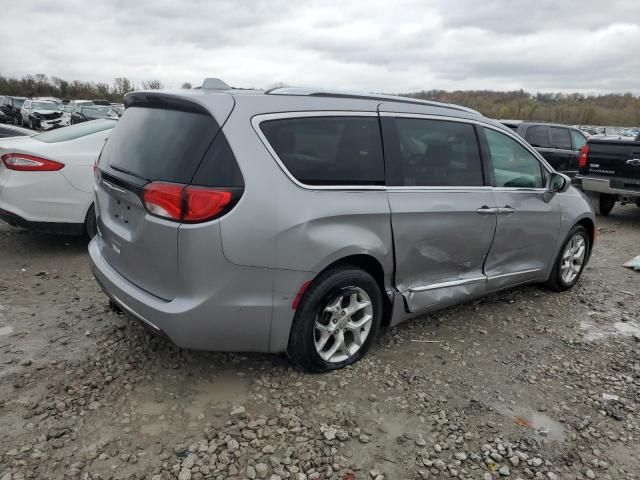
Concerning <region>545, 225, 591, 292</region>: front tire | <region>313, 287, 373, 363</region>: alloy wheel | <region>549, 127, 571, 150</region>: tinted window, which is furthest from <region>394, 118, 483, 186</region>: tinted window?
<region>549, 127, 571, 150</region>: tinted window

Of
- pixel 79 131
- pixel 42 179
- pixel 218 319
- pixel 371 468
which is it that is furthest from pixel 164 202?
pixel 79 131

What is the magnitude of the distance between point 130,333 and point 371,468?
2.04 m

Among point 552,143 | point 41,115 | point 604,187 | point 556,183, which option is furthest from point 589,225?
point 41,115

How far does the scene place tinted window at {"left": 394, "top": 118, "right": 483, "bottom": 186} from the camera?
3.45 meters

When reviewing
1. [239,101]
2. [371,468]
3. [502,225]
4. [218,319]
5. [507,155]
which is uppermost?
[239,101]

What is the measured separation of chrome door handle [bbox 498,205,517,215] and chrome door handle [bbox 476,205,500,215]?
0.14 feet

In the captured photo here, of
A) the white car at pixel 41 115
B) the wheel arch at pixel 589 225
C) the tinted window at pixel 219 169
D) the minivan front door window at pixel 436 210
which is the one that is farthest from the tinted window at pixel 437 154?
the white car at pixel 41 115

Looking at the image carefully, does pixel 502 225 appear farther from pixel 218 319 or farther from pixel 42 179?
pixel 42 179

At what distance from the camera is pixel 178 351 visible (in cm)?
344

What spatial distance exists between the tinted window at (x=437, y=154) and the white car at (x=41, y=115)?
23.6 metres

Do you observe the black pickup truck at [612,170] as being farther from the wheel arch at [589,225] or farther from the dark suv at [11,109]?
the dark suv at [11,109]

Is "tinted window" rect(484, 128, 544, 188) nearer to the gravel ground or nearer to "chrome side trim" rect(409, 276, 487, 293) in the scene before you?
"chrome side trim" rect(409, 276, 487, 293)

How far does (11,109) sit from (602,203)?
31.6 m

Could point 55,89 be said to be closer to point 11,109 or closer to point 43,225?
point 11,109
